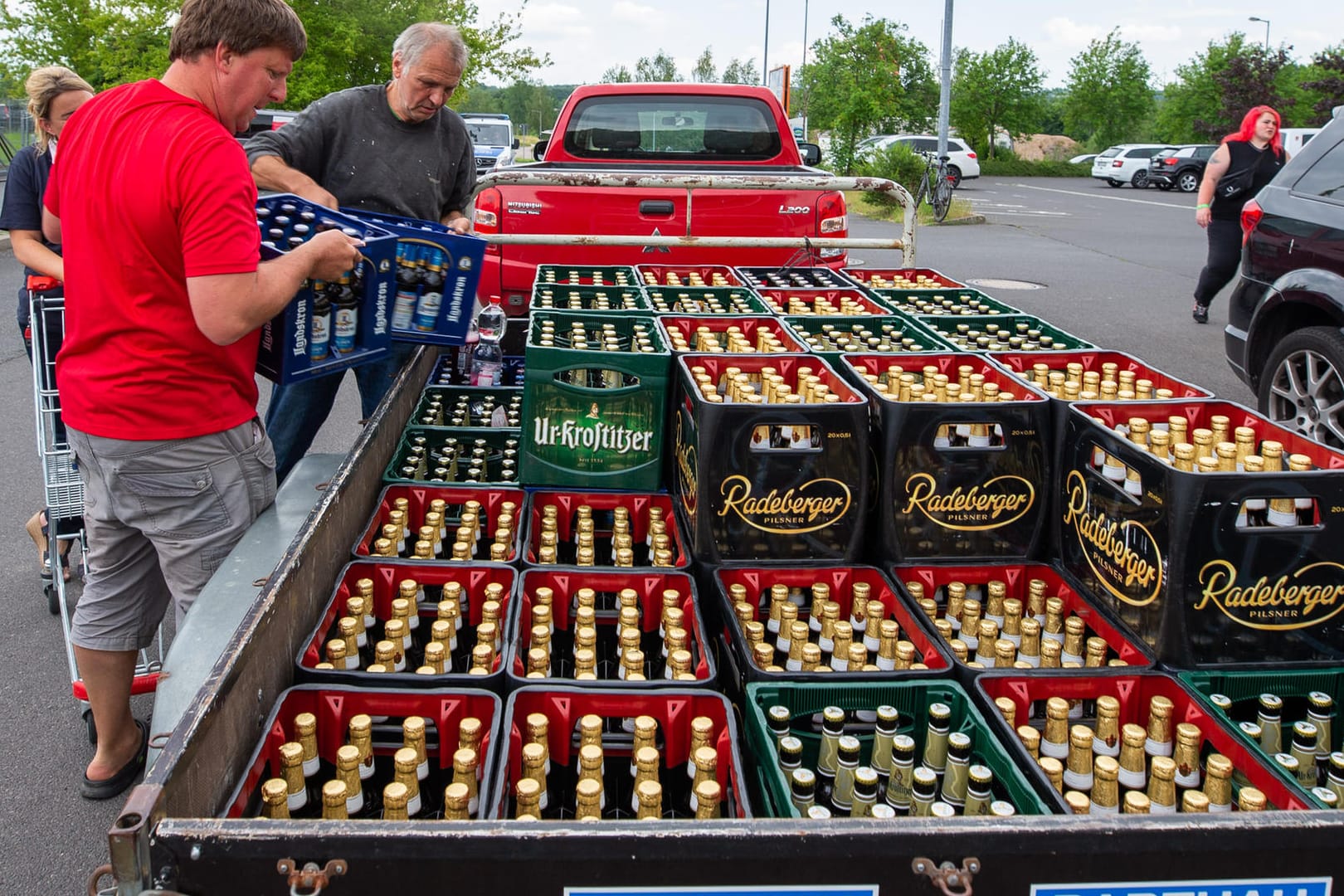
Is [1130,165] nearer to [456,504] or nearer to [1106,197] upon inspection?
[1106,197]

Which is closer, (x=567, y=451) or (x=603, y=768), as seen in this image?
(x=603, y=768)

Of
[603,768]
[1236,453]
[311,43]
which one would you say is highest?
[311,43]

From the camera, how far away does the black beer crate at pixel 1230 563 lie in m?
2.59

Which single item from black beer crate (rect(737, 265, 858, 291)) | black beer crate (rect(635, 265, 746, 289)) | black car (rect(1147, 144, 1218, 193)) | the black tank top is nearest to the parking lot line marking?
black car (rect(1147, 144, 1218, 193))

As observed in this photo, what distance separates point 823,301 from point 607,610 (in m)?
2.55

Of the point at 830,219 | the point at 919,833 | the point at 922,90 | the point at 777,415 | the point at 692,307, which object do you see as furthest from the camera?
the point at 922,90

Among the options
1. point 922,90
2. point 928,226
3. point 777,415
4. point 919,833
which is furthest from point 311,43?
point 922,90

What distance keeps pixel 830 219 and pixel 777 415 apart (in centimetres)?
427

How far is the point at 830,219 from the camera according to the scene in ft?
23.3

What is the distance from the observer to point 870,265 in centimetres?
1741

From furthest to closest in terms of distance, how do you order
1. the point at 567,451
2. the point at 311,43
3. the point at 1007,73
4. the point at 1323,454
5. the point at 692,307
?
1. the point at 1007,73
2. the point at 311,43
3. the point at 692,307
4. the point at 567,451
5. the point at 1323,454

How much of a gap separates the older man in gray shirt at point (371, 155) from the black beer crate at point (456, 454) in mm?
374

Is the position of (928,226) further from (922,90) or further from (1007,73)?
(1007,73)

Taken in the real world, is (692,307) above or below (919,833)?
above
